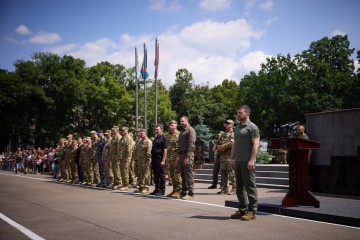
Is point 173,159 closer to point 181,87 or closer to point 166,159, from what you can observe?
point 166,159

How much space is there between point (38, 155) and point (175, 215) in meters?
28.4

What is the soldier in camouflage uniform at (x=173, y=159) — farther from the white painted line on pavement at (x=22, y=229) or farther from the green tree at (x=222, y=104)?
the green tree at (x=222, y=104)

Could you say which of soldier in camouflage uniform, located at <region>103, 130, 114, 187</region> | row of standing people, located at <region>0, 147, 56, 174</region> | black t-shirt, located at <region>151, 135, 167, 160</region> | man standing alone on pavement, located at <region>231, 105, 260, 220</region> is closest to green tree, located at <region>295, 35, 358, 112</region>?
row of standing people, located at <region>0, 147, 56, 174</region>

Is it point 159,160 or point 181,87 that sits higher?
point 181,87

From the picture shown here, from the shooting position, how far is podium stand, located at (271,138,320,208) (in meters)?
7.68

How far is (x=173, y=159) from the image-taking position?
1139 cm

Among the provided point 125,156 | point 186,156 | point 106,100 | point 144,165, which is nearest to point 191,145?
point 186,156

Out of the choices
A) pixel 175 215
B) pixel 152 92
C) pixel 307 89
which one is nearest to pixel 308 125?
pixel 175 215

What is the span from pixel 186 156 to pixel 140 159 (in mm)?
3079

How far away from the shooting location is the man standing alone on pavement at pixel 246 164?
6996 mm

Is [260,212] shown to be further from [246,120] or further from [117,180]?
[117,180]

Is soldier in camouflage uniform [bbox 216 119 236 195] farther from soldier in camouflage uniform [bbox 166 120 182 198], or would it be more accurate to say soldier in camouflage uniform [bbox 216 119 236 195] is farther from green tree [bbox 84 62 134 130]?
green tree [bbox 84 62 134 130]

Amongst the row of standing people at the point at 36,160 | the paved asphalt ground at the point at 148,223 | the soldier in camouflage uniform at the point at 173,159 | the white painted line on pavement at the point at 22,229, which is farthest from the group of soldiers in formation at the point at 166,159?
the row of standing people at the point at 36,160

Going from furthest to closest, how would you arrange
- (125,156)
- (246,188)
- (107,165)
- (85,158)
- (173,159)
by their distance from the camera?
(85,158) → (107,165) → (125,156) → (173,159) → (246,188)
